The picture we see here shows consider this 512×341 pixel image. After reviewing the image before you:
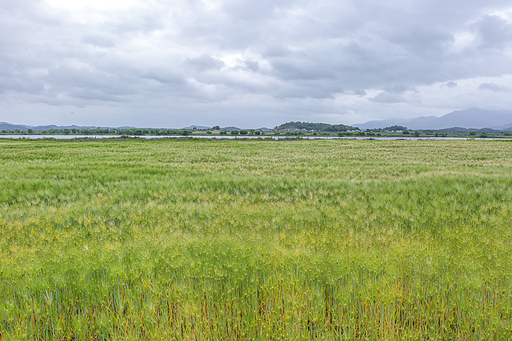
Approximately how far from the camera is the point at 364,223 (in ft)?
22.5

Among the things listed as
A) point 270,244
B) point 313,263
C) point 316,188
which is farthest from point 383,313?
point 316,188

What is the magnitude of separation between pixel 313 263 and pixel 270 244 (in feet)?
3.37

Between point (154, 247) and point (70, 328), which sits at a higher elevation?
point (154, 247)

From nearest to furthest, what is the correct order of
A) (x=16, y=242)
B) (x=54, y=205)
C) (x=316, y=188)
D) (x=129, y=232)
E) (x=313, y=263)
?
(x=313, y=263) < (x=16, y=242) < (x=129, y=232) < (x=54, y=205) < (x=316, y=188)

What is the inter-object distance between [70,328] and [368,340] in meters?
3.64

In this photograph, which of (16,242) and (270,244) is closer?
(270,244)

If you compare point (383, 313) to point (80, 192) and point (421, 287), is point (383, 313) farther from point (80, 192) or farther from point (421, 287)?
point (80, 192)

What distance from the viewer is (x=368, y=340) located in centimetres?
312

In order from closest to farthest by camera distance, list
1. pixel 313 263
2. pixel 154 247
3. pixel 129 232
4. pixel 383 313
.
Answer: pixel 383 313
pixel 313 263
pixel 154 247
pixel 129 232

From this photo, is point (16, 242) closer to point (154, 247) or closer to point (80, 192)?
point (154, 247)

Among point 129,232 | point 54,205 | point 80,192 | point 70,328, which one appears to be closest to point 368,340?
point 70,328

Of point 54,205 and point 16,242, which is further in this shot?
point 54,205

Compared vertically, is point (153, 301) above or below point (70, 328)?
above

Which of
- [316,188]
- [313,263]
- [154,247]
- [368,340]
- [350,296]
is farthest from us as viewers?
[316,188]
